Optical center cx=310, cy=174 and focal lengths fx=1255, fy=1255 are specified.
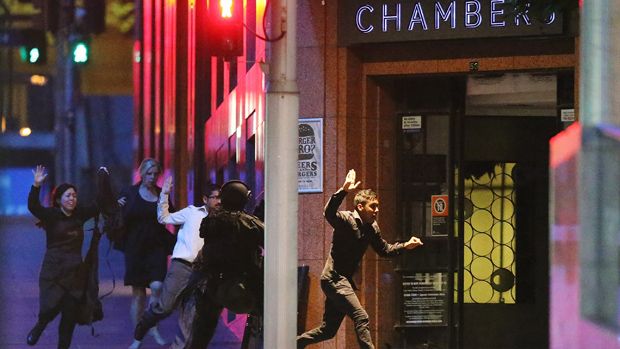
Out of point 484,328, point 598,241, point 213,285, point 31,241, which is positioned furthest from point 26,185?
point 598,241

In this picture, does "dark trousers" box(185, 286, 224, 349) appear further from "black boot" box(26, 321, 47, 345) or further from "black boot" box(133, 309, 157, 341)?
"black boot" box(26, 321, 47, 345)

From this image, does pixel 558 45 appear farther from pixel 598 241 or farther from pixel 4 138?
pixel 598 241

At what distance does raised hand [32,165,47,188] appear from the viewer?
12477mm

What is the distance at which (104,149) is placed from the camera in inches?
522

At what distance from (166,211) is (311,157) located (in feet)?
5.07

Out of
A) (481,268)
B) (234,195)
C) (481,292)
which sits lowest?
(481,292)

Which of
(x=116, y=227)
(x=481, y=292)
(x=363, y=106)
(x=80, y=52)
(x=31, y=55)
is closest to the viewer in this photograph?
(x=363, y=106)

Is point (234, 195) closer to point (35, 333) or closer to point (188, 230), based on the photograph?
point (188, 230)

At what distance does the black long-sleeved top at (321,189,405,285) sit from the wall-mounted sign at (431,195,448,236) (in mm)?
1992

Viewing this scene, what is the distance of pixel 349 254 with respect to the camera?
422 inches

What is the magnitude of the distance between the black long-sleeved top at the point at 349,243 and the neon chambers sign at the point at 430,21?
7.70ft

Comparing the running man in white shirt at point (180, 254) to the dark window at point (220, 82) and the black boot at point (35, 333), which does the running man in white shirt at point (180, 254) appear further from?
the dark window at point (220, 82)

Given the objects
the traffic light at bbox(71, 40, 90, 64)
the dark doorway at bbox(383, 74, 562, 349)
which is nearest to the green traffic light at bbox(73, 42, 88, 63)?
the traffic light at bbox(71, 40, 90, 64)

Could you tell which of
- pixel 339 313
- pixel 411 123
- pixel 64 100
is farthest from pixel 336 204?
pixel 64 100
